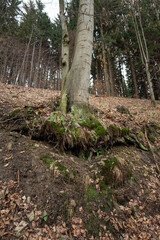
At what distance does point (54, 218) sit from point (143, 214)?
1.42 m

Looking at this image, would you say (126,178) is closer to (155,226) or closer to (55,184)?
(155,226)

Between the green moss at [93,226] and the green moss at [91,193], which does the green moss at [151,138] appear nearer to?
the green moss at [91,193]

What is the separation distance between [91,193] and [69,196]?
1.28ft

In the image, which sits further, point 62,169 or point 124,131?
point 124,131

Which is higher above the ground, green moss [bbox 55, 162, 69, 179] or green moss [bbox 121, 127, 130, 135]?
green moss [bbox 121, 127, 130, 135]

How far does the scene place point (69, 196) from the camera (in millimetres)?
1714

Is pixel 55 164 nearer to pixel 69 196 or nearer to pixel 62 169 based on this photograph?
pixel 62 169

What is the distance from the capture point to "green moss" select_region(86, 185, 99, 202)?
1.83 m

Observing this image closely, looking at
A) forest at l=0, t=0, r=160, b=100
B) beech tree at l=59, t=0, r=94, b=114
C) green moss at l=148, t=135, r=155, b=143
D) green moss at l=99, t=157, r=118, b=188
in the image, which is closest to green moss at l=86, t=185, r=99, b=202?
green moss at l=99, t=157, r=118, b=188

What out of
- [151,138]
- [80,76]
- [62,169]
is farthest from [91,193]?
[151,138]

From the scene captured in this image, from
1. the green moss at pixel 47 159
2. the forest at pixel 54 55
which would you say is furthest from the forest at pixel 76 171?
the forest at pixel 54 55

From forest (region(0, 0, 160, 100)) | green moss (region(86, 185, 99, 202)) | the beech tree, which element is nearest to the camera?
green moss (region(86, 185, 99, 202))

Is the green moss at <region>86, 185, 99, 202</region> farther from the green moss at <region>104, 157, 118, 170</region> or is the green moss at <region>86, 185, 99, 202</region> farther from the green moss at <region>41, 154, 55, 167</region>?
the green moss at <region>41, 154, 55, 167</region>

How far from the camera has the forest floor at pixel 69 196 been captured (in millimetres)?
1450
